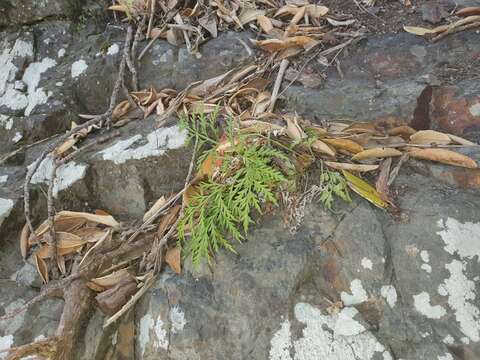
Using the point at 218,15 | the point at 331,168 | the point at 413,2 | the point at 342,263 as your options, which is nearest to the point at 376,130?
the point at 331,168

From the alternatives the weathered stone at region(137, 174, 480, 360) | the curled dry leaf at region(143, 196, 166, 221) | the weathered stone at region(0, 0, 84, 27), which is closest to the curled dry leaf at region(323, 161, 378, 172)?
the weathered stone at region(137, 174, 480, 360)

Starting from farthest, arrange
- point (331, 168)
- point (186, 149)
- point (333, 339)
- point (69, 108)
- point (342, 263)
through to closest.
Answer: point (69, 108), point (186, 149), point (331, 168), point (342, 263), point (333, 339)

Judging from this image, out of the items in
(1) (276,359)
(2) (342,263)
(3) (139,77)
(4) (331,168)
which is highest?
(3) (139,77)

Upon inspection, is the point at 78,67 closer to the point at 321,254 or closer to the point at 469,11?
the point at 321,254

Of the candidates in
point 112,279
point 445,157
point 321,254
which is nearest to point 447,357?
point 321,254

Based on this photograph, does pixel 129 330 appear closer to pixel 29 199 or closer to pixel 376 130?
pixel 29 199

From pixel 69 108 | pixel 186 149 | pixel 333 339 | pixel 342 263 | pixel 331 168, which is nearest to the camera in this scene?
pixel 333 339

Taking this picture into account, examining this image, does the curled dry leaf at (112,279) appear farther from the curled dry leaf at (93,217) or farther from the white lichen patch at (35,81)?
the white lichen patch at (35,81)

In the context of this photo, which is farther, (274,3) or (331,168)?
(274,3)

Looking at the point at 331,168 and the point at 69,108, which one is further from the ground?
the point at 69,108
